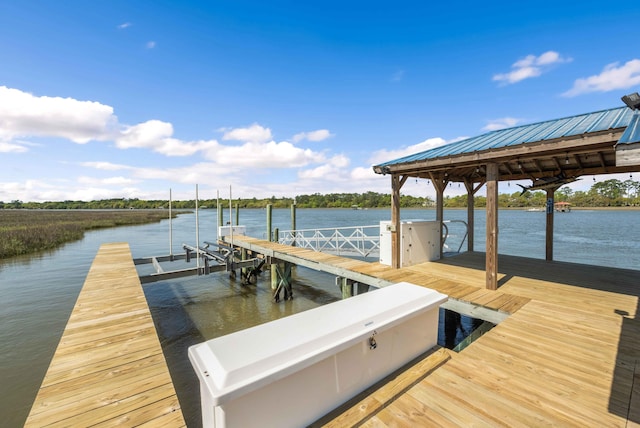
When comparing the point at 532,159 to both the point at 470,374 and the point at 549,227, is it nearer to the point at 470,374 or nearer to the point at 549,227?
the point at 549,227

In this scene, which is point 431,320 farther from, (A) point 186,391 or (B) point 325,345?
(A) point 186,391

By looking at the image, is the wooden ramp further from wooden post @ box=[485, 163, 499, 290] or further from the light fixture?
the light fixture

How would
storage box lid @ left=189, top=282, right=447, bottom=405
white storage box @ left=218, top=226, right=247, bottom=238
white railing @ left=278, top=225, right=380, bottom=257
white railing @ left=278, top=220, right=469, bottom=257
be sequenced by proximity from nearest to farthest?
storage box lid @ left=189, top=282, right=447, bottom=405 < white railing @ left=278, top=220, right=469, bottom=257 < white railing @ left=278, top=225, right=380, bottom=257 < white storage box @ left=218, top=226, right=247, bottom=238

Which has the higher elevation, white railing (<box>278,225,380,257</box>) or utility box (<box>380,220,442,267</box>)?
utility box (<box>380,220,442,267</box>)

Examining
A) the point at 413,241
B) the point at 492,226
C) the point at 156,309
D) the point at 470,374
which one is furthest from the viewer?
the point at 156,309

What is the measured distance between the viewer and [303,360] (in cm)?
206

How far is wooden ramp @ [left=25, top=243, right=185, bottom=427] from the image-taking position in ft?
7.46

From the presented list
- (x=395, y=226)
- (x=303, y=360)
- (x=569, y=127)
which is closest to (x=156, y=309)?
(x=395, y=226)

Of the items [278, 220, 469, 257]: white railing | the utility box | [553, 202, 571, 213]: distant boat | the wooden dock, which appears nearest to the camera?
the wooden dock

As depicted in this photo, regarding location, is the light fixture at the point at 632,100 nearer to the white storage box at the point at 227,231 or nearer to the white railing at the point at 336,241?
the white railing at the point at 336,241

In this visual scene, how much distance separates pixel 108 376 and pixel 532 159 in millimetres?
9380

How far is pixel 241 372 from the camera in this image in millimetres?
1831

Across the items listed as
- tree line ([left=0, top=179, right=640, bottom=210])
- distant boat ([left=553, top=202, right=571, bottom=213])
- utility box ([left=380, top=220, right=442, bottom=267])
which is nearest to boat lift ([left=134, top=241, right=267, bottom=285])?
utility box ([left=380, top=220, right=442, bottom=267])

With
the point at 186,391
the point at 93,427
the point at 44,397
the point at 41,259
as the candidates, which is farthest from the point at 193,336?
the point at 41,259
